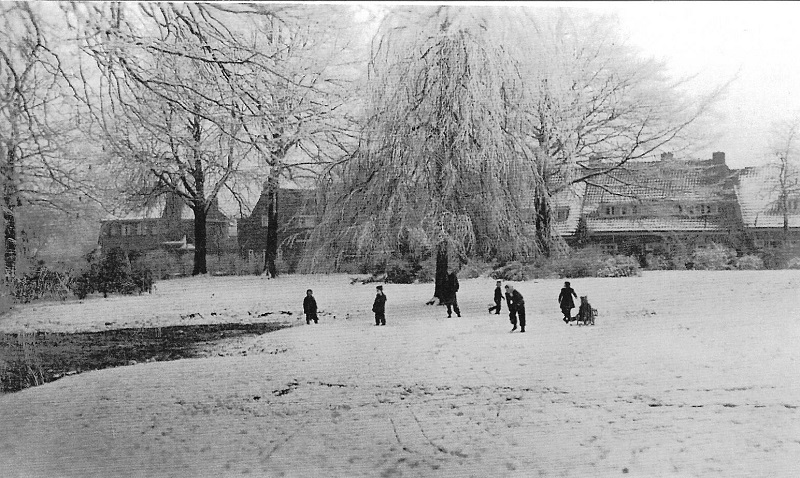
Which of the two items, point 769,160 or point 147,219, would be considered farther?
point 769,160

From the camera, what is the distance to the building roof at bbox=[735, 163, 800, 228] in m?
2.05

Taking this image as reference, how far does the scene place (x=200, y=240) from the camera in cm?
194

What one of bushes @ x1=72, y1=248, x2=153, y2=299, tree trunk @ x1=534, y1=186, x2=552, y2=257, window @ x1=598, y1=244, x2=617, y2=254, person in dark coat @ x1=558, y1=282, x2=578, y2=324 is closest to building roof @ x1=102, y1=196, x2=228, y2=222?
bushes @ x1=72, y1=248, x2=153, y2=299

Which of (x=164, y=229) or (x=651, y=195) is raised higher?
(x=651, y=195)

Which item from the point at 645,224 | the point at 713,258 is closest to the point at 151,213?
the point at 645,224

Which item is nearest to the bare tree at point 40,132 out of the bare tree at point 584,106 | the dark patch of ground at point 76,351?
the dark patch of ground at point 76,351

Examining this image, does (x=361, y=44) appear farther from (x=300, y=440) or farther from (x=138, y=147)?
(x=300, y=440)

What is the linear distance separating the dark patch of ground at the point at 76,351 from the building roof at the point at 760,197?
5.87 feet

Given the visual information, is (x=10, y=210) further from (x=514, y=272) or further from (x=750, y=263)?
(x=750, y=263)

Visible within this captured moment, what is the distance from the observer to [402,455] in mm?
1892

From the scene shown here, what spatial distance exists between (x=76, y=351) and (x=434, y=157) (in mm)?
1281

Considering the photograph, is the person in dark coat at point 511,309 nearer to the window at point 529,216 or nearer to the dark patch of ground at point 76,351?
the window at point 529,216

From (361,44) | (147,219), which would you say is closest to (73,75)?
(147,219)

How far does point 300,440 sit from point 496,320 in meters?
0.71
